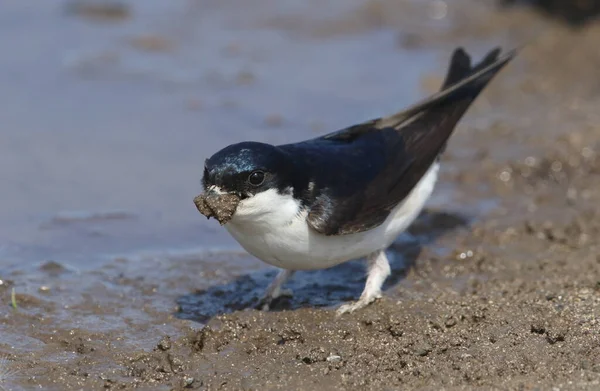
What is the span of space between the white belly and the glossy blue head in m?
0.05

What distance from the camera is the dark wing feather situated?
4.79 metres

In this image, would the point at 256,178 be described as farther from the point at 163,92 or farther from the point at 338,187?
the point at 163,92

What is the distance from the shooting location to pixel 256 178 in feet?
14.3

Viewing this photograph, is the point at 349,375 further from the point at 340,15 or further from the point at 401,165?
the point at 340,15

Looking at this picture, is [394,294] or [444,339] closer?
[444,339]

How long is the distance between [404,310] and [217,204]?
3.99 feet

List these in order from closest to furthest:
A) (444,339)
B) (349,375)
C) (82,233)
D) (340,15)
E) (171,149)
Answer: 1. (349,375)
2. (444,339)
3. (82,233)
4. (171,149)
5. (340,15)

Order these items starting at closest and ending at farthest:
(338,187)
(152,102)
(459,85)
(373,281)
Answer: (338,187) → (373,281) → (459,85) → (152,102)

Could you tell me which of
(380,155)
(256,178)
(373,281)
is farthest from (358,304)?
(256,178)

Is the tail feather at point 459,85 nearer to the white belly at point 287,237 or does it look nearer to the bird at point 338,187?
the bird at point 338,187

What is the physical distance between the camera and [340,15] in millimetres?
10352

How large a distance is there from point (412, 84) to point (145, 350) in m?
4.65

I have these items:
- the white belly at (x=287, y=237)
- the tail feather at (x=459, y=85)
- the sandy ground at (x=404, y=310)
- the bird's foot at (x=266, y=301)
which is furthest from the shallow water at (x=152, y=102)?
the white belly at (x=287, y=237)

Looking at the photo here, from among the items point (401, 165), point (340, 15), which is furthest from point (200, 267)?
point (340, 15)
